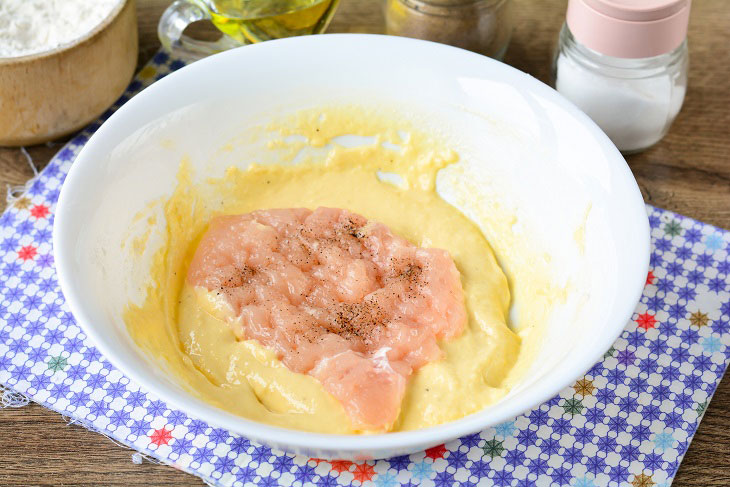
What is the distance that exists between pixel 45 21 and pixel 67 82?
22 cm

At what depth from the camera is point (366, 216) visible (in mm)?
2006

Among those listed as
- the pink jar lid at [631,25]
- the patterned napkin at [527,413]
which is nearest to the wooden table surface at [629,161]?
the patterned napkin at [527,413]

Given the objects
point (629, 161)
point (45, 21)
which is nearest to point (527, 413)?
point (629, 161)

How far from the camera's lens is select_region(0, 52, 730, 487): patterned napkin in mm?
1599

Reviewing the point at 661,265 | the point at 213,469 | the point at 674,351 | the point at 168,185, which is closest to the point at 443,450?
the point at 213,469

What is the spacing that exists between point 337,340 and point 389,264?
10.0 inches

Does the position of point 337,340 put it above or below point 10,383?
above

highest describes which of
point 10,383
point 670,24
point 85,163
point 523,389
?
point 670,24

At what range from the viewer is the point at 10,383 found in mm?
1745

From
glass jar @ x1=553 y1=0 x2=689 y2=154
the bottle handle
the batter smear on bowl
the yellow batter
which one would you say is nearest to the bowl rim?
the bottle handle

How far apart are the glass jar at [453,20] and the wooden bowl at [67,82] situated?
695mm

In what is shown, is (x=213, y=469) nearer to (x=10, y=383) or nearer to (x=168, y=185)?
(x=10, y=383)

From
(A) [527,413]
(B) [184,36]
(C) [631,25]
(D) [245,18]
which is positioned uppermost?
(C) [631,25]

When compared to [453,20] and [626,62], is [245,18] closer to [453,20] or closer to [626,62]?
[453,20]
